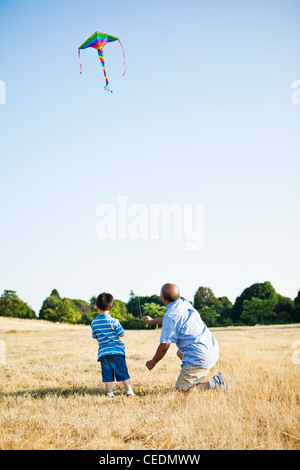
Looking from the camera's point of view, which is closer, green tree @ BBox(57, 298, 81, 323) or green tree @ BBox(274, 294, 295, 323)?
green tree @ BBox(274, 294, 295, 323)

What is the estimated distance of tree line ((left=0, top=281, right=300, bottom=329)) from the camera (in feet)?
163

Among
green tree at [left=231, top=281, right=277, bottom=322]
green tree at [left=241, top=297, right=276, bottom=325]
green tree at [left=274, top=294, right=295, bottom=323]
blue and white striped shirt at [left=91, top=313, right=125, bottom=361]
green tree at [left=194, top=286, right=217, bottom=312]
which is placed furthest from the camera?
green tree at [left=194, top=286, right=217, bottom=312]

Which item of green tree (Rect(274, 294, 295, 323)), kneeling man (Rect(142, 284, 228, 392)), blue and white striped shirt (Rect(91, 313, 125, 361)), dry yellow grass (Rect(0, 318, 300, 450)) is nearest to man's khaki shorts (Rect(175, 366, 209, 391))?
kneeling man (Rect(142, 284, 228, 392))

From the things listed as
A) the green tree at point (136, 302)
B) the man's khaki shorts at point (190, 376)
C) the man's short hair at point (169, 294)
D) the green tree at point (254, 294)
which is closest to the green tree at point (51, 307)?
the green tree at point (136, 302)

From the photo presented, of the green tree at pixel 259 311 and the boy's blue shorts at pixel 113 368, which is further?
the green tree at pixel 259 311

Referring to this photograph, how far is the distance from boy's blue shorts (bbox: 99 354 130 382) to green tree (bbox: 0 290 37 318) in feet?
205

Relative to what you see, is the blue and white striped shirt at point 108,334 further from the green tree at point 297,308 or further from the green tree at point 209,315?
the green tree at point 209,315

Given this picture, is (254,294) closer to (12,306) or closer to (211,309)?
(211,309)

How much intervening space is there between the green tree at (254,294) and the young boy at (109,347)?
2115 inches

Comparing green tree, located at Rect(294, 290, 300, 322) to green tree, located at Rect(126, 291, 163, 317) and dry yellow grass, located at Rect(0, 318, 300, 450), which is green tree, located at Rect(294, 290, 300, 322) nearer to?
green tree, located at Rect(126, 291, 163, 317)

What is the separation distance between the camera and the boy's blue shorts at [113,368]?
4.94 meters

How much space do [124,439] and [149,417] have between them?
1.79ft
